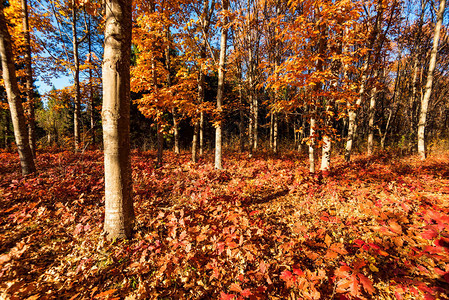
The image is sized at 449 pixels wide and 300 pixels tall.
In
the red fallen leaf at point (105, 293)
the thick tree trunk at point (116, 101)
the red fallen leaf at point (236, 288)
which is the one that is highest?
the thick tree trunk at point (116, 101)

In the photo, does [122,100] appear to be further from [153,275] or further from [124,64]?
[153,275]

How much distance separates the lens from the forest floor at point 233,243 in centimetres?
259

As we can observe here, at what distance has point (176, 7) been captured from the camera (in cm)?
809

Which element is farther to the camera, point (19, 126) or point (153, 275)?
point (19, 126)

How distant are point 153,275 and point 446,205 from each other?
714 centimetres

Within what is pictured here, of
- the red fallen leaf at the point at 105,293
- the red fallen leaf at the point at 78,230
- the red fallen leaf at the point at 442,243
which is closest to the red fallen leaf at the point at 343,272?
the red fallen leaf at the point at 442,243

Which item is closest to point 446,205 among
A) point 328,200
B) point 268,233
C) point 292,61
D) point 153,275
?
point 328,200

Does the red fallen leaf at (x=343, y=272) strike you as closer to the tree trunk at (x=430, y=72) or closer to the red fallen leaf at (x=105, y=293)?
the red fallen leaf at (x=105, y=293)

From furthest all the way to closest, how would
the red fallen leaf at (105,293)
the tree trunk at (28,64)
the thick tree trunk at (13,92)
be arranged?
the tree trunk at (28,64), the thick tree trunk at (13,92), the red fallen leaf at (105,293)

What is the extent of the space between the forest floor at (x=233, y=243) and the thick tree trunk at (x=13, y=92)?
0.94 metres

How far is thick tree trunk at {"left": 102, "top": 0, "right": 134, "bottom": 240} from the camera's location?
9.70 feet

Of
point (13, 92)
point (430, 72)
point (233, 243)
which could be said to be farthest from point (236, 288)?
point (430, 72)

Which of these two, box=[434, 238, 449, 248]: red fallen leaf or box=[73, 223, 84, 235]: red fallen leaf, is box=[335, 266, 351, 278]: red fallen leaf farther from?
box=[73, 223, 84, 235]: red fallen leaf

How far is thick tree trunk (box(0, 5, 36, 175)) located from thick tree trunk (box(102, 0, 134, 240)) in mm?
6073
